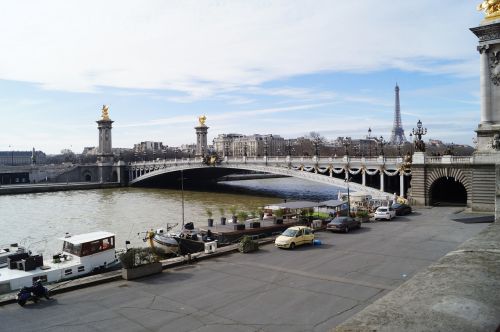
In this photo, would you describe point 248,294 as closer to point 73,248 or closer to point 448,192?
point 73,248

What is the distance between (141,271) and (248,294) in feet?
15.3

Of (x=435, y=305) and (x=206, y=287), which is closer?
(x=435, y=305)

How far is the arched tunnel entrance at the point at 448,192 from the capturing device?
42.3 metres

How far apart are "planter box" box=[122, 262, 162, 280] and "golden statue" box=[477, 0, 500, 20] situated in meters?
33.6

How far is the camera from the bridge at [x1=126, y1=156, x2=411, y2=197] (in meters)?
45.3

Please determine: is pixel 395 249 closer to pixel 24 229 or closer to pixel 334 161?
pixel 334 161

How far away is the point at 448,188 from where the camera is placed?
44.8 m

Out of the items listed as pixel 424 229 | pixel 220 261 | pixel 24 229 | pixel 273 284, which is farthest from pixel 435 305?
pixel 24 229

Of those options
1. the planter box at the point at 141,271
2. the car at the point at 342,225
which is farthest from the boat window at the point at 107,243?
the car at the point at 342,225

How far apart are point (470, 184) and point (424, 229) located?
12579 millimetres

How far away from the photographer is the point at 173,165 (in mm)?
87812

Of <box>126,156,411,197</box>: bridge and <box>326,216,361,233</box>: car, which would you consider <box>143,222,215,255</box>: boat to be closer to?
<box>326,216,361,233</box>: car

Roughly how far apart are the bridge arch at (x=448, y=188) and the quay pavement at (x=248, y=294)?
59.0 feet

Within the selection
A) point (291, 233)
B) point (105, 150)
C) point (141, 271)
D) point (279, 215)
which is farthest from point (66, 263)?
point (105, 150)
